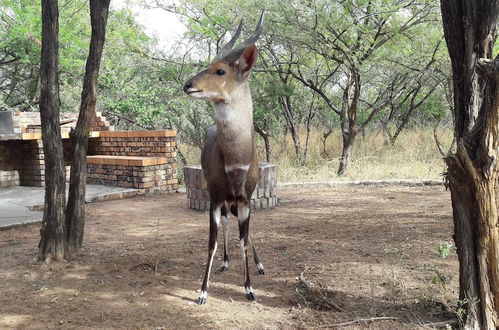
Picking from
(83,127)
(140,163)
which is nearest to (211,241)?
(83,127)

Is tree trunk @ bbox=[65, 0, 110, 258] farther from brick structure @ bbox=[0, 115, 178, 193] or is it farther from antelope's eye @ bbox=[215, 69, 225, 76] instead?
brick structure @ bbox=[0, 115, 178, 193]

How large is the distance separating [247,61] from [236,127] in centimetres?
48

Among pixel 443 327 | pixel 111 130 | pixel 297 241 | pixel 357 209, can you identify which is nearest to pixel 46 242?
pixel 297 241

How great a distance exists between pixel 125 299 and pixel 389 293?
79.2 inches

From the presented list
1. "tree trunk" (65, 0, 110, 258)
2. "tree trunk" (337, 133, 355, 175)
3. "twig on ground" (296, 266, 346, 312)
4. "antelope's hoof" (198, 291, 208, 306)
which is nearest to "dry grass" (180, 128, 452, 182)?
"tree trunk" (337, 133, 355, 175)

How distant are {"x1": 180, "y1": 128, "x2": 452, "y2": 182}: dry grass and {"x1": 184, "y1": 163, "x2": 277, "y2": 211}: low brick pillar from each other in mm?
2947

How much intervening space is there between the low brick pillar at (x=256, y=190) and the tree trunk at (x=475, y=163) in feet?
14.5

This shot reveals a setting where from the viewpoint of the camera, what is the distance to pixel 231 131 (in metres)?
3.35

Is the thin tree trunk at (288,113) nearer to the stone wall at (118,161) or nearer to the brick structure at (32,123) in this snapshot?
the stone wall at (118,161)

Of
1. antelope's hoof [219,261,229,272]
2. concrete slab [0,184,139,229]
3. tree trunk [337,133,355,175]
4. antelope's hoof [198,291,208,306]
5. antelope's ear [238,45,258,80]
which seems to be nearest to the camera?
antelope's ear [238,45,258,80]

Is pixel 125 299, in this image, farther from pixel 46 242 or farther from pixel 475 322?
pixel 475 322

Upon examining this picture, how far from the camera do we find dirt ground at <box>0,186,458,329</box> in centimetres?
316

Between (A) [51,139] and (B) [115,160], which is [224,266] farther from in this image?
(B) [115,160]

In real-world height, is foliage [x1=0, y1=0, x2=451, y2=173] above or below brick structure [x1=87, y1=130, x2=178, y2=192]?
above
